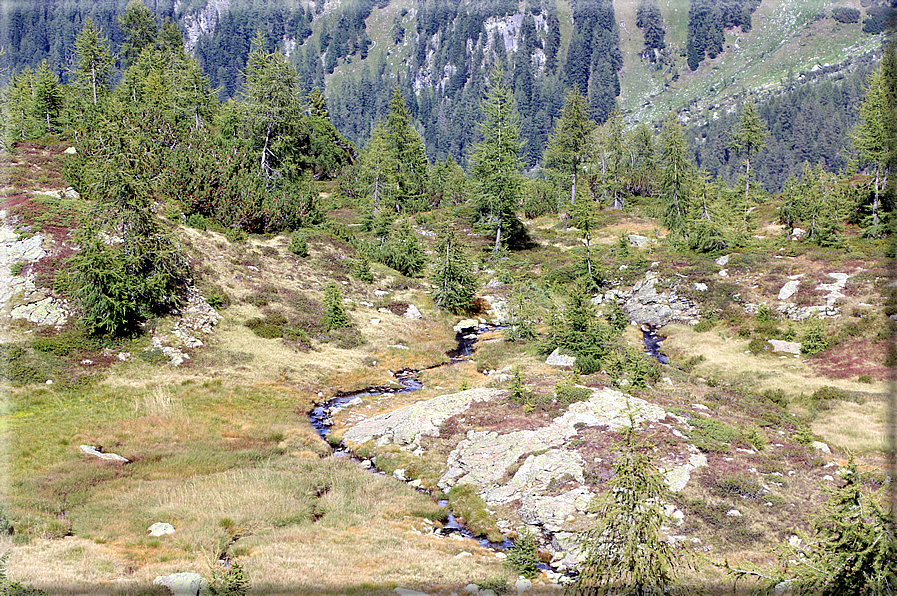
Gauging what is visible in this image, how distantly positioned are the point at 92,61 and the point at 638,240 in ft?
212

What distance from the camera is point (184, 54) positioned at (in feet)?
243

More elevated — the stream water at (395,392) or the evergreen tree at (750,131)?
the evergreen tree at (750,131)

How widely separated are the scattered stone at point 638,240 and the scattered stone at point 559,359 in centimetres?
3224

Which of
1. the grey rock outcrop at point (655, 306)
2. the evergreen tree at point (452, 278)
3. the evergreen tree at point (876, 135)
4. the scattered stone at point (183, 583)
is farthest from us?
the evergreen tree at point (876, 135)

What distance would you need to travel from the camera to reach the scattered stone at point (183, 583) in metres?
11.6

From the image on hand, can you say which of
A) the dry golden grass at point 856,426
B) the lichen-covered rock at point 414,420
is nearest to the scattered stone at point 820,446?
the dry golden grass at point 856,426

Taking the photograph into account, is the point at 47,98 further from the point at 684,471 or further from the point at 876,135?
the point at 876,135

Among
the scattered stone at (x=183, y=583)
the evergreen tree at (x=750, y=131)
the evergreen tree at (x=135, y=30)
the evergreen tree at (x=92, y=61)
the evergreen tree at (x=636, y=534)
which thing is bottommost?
the scattered stone at (x=183, y=583)

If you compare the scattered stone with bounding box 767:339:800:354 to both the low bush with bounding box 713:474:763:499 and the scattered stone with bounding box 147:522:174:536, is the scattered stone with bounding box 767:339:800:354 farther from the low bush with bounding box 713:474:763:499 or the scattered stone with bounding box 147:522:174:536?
the scattered stone with bounding box 147:522:174:536

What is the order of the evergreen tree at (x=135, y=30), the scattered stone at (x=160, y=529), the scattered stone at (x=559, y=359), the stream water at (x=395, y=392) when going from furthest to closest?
the evergreen tree at (x=135, y=30), the scattered stone at (x=559, y=359), the stream water at (x=395, y=392), the scattered stone at (x=160, y=529)

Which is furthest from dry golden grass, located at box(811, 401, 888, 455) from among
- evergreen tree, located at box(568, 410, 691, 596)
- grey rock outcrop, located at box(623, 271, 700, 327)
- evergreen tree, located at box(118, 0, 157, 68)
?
evergreen tree, located at box(118, 0, 157, 68)

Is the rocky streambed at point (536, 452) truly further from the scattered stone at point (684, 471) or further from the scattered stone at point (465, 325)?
the scattered stone at point (465, 325)

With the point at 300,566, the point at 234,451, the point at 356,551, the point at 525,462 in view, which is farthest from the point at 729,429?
the point at 234,451

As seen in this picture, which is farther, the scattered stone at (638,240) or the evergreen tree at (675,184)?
the evergreen tree at (675,184)
